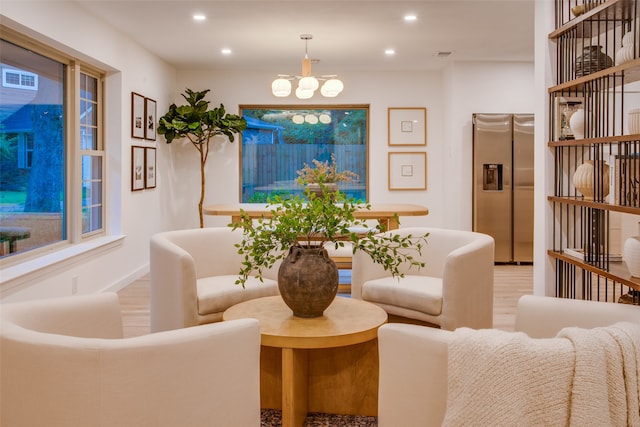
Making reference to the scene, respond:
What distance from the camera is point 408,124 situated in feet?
25.1

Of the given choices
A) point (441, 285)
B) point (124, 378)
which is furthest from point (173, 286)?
point (124, 378)

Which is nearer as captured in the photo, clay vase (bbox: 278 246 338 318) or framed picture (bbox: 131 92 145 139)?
clay vase (bbox: 278 246 338 318)

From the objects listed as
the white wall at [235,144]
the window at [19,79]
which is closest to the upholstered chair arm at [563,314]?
the window at [19,79]

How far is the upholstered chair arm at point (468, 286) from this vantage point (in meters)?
3.09

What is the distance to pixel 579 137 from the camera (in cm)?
307

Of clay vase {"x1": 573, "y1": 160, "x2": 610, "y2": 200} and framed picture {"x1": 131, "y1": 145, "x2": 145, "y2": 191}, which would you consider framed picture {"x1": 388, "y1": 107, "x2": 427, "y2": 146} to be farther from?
clay vase {"x1": 573, "y1": 160, "x2": 610, "y2": 200}

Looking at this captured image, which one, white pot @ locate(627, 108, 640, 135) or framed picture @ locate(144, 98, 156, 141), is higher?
framed picture @ locate(144, 98, 156, 141)

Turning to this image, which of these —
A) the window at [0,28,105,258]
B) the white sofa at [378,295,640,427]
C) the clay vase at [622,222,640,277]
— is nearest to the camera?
the white sofa at [378,295,640,427]

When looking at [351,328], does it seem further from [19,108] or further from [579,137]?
[19,108]

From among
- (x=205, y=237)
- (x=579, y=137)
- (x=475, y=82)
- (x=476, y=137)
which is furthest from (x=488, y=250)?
(x=475, y=82)

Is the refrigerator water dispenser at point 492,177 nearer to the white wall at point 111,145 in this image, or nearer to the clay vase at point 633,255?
the white wall at point 111,145

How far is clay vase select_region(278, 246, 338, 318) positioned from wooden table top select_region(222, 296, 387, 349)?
6cm

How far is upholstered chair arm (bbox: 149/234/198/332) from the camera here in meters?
3.08

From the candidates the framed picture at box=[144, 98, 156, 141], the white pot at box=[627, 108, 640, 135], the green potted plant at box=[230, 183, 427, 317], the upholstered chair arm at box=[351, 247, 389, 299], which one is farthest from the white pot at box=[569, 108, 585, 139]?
the framed picture at box=[144, 98, 156, 141]
